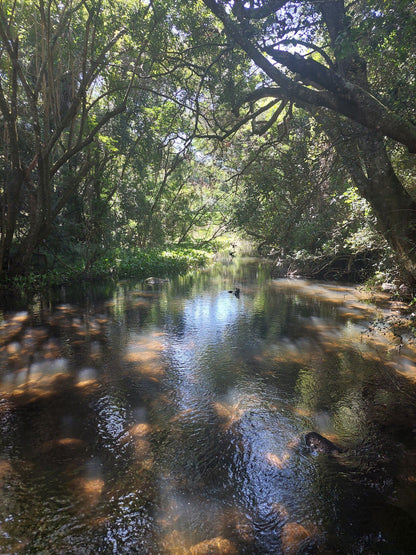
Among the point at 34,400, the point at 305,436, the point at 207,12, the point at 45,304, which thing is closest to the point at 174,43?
the point at 207,12

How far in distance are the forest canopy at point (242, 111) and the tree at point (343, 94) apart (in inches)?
1.0

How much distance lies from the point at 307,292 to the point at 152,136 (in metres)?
11.0

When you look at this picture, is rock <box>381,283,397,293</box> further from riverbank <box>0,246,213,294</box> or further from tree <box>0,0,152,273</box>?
riverbank <box>0,246,213,294</box>

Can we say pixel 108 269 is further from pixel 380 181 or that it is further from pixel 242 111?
pixel 380 181

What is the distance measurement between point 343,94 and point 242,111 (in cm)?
948

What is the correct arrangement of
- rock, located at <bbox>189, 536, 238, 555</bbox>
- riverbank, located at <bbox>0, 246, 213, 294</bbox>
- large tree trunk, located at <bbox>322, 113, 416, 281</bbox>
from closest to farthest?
1. rock, located at <bbox>189, 536, 238, 555</bbox>
2. large tree trunk, located at <bbox>322, 113, 416, 281</bbox>
3. riverbank, located at <bbox>0, 246, 213, 294</bbox>

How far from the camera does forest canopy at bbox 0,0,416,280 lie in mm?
5820

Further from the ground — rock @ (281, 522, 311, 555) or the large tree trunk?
the large tree trunk

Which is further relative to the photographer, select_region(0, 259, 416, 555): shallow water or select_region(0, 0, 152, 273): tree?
select_region(0, 0, 152, 273): tree

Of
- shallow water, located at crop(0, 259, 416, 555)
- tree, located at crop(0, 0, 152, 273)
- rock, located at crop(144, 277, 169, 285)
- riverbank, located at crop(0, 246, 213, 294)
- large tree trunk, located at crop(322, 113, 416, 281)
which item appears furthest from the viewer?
rock, located at crop(144, 277, 169, 285)

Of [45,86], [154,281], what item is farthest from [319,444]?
[154,281]

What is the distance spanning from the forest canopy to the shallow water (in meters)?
3.30

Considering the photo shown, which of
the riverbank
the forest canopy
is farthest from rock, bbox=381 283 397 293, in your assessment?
the riverbank

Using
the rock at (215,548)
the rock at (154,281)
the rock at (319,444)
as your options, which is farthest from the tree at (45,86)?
the rock at (215,548)
